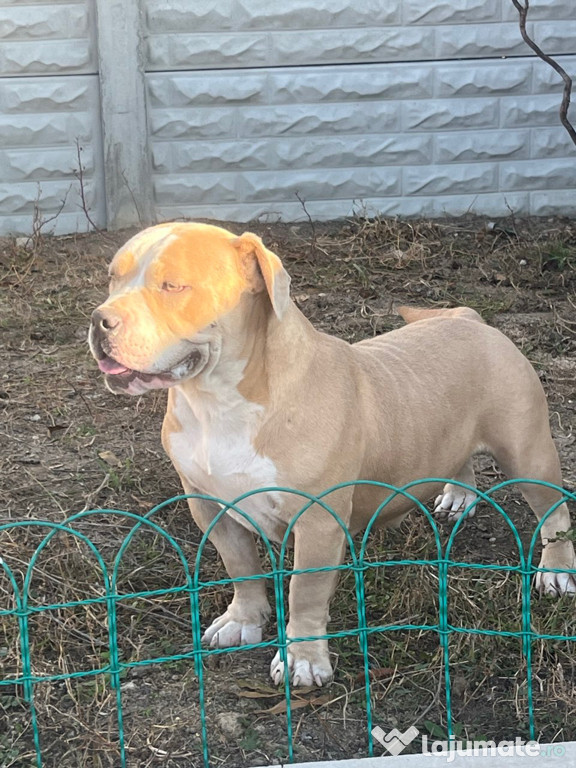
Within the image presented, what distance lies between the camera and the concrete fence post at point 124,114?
6961mm

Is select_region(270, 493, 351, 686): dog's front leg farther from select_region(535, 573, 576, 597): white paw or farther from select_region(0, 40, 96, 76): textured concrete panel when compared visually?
select_region(0, 40, 96, 76): textured concrete panel

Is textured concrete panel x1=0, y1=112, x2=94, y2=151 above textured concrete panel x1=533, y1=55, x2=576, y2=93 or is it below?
below

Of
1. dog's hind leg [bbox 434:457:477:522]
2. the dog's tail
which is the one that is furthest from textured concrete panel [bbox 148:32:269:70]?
dog's hind leg [bbox 434:457:477:522]

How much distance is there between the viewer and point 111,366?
2766 millimetres

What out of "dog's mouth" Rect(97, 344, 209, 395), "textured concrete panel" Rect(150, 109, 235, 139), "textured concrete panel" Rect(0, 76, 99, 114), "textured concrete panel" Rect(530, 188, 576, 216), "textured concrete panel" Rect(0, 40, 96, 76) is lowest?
"textured concrete panel" Rect(530, 188, 576, 216)

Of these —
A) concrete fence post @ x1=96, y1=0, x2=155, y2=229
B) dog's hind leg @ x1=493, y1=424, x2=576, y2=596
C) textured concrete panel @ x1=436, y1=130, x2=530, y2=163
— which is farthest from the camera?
textured concrete panel @ x1=436, y1=130, x2=530, y2=163

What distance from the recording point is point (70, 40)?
7090 mm

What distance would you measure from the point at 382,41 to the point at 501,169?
119cm

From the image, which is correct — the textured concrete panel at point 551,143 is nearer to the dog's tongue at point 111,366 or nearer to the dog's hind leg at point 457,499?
the dog's hind leg at point 457,499

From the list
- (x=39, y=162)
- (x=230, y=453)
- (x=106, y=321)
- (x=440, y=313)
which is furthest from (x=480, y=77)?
(x=106, y=321)

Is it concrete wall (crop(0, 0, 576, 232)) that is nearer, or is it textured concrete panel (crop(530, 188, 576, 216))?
concrete wall (crop(0, 0, 576, 232))

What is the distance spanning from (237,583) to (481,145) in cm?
491

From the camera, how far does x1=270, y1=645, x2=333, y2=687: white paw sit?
3074 mm

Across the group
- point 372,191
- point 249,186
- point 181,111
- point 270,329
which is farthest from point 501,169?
point 270,329
